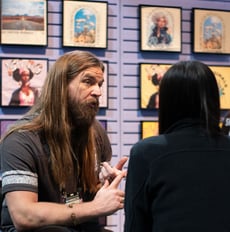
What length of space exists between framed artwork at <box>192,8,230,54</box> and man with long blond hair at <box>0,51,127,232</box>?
1.91m

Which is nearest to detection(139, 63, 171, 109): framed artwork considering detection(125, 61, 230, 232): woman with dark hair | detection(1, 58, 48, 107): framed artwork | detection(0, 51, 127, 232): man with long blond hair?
detection(1, 58, 48, 107): framed artwork

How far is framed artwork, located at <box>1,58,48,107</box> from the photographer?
3.29m

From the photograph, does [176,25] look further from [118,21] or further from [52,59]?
[52,59]

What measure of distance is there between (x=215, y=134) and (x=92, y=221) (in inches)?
30.4

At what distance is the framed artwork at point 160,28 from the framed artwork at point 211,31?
157mm

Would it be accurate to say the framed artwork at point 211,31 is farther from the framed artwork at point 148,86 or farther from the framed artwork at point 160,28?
the framed artwork at point 148,86

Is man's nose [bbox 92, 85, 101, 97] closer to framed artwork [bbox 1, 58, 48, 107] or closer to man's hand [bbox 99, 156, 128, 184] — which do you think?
man's hand [bbox 99, 156, 128, 184]

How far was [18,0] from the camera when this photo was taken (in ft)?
11.0

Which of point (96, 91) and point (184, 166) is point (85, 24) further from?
point (184, 166)

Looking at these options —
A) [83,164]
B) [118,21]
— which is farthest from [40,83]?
[83,164]

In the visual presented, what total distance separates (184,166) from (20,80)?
2.25 metres

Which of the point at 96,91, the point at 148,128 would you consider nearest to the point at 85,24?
the point at 148,128

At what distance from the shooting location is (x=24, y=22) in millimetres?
3348

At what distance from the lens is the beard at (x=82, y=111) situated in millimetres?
1900
